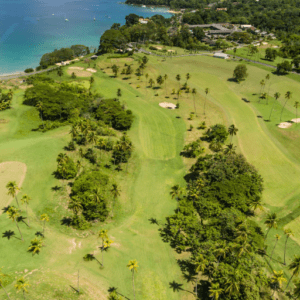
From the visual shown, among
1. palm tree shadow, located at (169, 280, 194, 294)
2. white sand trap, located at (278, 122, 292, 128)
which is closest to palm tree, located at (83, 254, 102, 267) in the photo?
palm tree shadow, located at (169, 280, 194, 294)

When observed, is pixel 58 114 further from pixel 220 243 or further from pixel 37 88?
pixel 220 243

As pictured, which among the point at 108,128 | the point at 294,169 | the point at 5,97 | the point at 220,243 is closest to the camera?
the point at 220,243

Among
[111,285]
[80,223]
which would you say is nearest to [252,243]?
[111,285]

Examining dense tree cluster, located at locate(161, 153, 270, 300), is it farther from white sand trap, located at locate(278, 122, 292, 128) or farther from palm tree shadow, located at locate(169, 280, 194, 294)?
white sand trap, located at locate(278, 122, 292, 128)

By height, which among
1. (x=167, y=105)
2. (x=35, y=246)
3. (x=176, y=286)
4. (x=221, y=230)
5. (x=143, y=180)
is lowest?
(x=176, y=286)

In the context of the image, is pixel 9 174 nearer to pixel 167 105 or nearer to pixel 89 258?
pixel 89 258

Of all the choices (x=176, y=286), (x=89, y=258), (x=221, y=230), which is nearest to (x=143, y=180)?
(x=221, y=230)

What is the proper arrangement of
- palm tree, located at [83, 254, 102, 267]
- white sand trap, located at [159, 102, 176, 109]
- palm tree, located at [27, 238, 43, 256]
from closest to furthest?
palm tree, located at [27, 238, 43, 256]
palm tree, located at [83, 254, 102, 267]
white sand trap, located at [159, 102, 176, 109]
